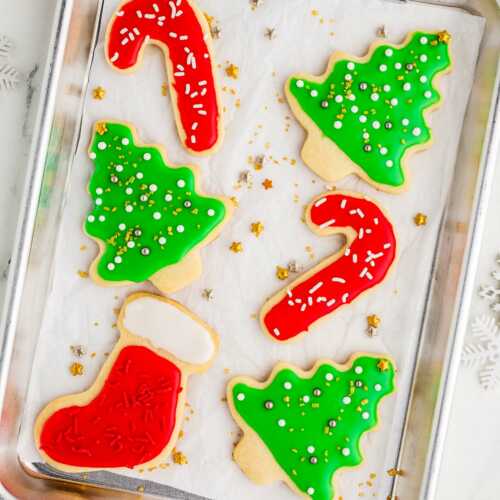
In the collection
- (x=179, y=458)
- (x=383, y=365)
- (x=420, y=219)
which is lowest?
(x=179, y=458)

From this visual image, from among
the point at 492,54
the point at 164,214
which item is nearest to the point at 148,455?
the point at 164,214

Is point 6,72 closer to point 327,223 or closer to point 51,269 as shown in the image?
point 51,269

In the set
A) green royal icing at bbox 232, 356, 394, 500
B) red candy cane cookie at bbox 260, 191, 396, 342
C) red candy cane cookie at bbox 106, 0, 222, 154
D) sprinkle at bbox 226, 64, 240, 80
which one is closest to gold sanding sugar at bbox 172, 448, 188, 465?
green royal icing at bbox 232, 356, 394, 500

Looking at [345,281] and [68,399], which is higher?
[345,281]

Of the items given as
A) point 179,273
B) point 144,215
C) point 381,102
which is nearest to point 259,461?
point 179,273

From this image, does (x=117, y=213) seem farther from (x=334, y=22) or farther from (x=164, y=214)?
(x=334, y=22)

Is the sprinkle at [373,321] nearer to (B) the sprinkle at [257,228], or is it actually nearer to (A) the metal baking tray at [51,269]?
(A) the metal baking tray at [51,269]

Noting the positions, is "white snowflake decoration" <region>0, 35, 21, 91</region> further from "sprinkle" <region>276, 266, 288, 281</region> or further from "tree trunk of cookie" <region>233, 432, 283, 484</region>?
"tree trunk of cookie" <region>233, 432, 283, 484</region>
